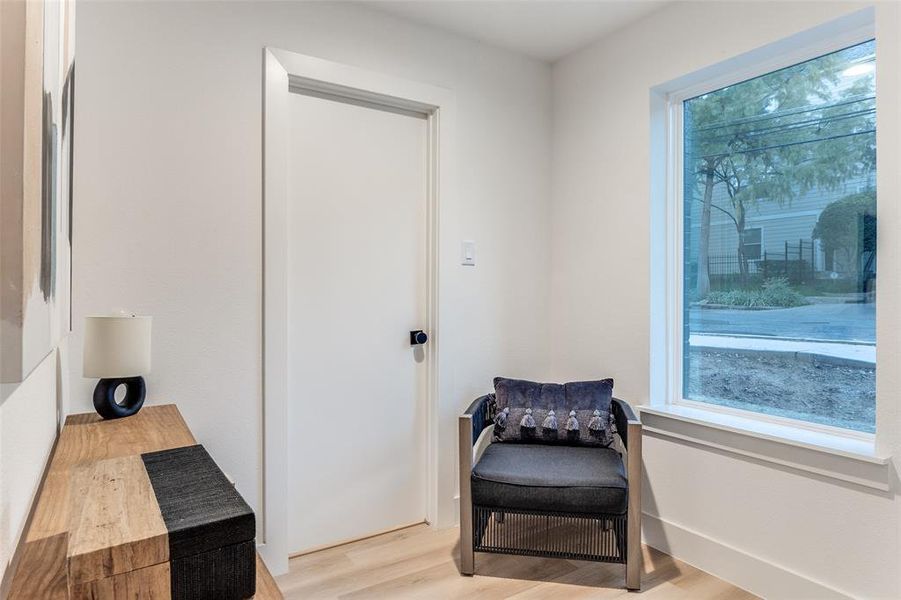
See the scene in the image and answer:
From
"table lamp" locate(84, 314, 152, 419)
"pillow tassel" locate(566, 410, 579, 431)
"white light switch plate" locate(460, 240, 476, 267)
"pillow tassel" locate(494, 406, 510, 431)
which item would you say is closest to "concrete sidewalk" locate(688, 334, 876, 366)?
"pillow tassel" locate(566, 410, 579, 431)

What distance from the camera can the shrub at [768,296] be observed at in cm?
211

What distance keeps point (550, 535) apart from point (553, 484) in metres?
0.62

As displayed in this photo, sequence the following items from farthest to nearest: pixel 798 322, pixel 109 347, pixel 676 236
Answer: pixel 676 236
pixel 798 322
pixel 109 347

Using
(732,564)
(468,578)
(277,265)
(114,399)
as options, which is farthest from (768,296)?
(114,399)

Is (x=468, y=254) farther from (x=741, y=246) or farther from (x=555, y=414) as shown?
(x=741, y=246)

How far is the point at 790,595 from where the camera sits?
6.39 ft

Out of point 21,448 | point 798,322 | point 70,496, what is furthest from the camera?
point 798,322

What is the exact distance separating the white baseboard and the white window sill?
38 centimetres

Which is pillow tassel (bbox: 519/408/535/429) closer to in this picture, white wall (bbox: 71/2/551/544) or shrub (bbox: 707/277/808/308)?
white wall (bbox: 71/2/551/544)

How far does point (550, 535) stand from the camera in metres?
2.48

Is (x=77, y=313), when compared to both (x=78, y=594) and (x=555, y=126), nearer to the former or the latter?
(x=78, y=594)

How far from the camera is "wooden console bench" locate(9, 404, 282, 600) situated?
2.38 ft

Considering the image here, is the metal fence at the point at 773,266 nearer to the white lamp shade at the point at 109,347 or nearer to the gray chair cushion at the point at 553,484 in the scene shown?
the gray chair cushion at the point at 553,484

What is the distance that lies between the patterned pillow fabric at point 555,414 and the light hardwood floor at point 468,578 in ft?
1.64
